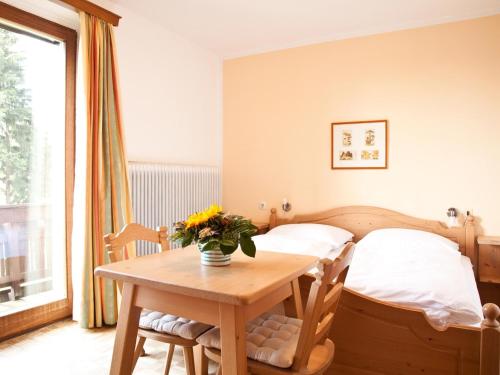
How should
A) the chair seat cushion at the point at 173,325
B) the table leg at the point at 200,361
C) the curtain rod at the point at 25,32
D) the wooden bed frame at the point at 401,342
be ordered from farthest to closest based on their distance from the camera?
1. the curtain rod at the point at 25,32
2. the table leg at the point at 200,361
3. the chair seat cushion at the point at 173,325
4. the wooden bed frame at the point at 401,342

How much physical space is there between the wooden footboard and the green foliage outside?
6.82ft

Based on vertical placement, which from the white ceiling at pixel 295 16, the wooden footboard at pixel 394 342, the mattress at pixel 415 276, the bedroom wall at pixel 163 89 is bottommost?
the wooden footboard at pixel 394 342

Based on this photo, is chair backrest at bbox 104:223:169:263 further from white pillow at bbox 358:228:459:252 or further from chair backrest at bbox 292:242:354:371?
white pillow at bbox 358:228:459:252

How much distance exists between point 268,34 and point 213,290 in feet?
9.84

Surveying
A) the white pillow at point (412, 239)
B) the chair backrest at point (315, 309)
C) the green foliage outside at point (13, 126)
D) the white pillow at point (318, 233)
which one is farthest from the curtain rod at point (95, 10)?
the white pillow at point (412, 239)

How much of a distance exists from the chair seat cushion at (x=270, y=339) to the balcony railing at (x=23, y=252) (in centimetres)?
177

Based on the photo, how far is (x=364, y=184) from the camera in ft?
11.6

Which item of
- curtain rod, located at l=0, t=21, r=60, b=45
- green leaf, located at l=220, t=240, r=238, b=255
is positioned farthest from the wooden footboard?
curtain rod, located at l=0, t=21, r=60, b=45

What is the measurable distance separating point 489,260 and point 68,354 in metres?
3.06

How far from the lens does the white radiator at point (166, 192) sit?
10.4 feet

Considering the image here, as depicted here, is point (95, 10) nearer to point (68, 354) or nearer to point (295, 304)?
point (68, 354)

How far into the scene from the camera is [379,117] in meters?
3.47

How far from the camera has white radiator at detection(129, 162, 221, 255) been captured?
10.4ft

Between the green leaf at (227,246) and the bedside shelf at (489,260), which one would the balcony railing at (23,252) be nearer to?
the green leaf at (227,246)
